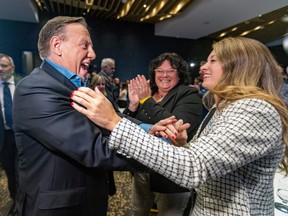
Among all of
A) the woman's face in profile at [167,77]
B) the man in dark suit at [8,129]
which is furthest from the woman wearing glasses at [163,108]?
the man in dark suit at [8,129]

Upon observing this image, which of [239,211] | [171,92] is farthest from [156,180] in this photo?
[239,211]

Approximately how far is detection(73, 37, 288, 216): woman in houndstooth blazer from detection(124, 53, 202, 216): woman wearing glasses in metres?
0.56

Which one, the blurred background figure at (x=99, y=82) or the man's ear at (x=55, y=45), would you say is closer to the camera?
the man's ear at (x=55, y=45)

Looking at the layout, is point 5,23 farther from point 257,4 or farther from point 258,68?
point 258,68

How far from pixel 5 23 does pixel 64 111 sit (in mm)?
6401

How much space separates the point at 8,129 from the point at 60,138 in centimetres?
206

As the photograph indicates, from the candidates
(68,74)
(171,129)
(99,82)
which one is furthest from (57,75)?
(99,82)

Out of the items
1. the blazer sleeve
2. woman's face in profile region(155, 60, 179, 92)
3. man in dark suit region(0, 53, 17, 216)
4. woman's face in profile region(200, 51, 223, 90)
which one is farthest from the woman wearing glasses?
man in dark suit region(0, 53, 17, 216)

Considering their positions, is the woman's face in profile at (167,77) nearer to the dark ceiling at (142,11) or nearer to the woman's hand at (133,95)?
the woman's hand at (133,95)

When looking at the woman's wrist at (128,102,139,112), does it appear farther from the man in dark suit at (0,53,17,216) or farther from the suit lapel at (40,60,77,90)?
the man in dark suit at (0,53,17,216)

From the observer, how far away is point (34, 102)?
2.68ft

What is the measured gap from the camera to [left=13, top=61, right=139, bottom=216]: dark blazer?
768 mm

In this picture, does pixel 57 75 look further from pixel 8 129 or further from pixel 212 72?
pixel 8 129

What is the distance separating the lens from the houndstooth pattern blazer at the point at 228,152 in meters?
0.67
